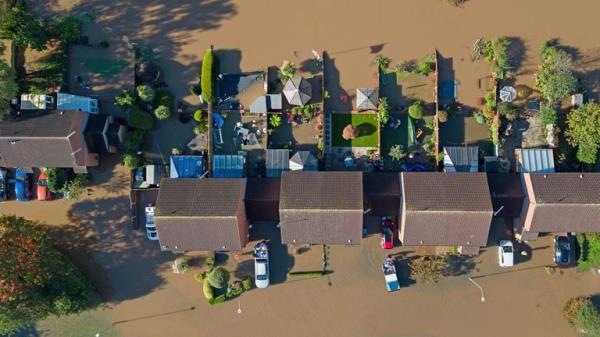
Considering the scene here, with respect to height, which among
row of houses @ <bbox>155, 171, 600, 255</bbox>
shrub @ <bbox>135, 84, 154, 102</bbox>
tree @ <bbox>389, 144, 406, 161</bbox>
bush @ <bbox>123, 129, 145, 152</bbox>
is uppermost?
shrub @ <bbox>135, 84, 154, 102</bbox>

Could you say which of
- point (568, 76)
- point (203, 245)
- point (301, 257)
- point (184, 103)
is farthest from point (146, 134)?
point (568, 76)

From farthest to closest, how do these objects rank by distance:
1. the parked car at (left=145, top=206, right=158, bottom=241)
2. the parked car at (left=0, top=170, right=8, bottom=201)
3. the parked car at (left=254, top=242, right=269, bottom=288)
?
the parked car at (left=0, top=170, right=8, bottom=201) → the parked car at (left=145, top=206, right=158, bottom=241) → the parked car at (left=254, top=242, right=269, bottom=288)

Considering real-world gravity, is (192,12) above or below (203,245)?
above

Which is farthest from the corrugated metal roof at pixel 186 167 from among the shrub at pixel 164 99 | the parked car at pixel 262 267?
the parked car at pixel 262 267

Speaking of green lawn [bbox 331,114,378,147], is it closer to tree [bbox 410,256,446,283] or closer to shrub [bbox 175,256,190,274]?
tree [bbox 410,256,446,283]

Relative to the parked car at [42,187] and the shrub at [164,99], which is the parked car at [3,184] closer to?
the parked car at [42,187]

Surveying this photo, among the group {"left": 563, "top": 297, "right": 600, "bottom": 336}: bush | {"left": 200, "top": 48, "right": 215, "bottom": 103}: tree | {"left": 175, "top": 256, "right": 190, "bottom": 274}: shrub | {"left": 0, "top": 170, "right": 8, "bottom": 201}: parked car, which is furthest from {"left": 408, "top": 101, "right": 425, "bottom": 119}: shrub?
{"left": 0, "top": 170, "right": 8, "bottom": 201}: parked car

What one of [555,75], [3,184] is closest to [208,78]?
[3,184]

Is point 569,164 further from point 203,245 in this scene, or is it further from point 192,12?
point 192,12
